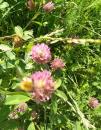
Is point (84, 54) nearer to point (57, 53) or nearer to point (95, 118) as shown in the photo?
point (57, 53)

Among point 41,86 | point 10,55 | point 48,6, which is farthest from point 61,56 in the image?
point 41,86

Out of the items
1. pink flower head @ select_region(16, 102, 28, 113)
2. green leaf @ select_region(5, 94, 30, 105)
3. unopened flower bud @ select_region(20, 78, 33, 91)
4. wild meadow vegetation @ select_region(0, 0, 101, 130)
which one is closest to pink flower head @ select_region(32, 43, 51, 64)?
wild meadow vegetation @ select_region(0, 0, 101, 130)

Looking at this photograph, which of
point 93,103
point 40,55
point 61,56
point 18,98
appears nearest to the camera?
point 18,98

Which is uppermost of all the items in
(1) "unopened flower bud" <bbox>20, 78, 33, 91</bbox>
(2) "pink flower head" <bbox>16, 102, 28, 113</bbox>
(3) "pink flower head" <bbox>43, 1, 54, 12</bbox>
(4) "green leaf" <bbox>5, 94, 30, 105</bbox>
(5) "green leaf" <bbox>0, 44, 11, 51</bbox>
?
(3) "pink flower head" <bbox>43, 1, 54, 12</bbox>

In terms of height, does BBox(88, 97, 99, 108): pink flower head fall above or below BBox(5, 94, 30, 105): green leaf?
above

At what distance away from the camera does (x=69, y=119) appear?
1525mm

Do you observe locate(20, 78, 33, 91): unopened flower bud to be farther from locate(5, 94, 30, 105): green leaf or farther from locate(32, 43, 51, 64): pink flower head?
locate(32, 43, 51, 64): pink flower head

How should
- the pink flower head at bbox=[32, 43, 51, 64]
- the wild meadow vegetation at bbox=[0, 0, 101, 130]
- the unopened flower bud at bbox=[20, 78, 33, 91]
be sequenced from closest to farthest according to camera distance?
the unopened flower bud at bbox=[20, 78, 33, 91] < the pink flower head at bbox=[32, 43, 51, 64] < the wild meadow vegetation at bbox=[0, 0, 101, 130]

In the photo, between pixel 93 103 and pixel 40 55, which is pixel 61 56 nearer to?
pixel 93 103

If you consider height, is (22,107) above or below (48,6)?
below

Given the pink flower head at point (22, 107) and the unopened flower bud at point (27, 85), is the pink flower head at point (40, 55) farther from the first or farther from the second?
the unopened flower bud at point (27, 85)

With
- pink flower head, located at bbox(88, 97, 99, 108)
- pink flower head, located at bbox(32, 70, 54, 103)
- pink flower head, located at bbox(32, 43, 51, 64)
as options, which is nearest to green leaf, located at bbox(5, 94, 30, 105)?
pink flower head, located at bbox(32, 70, 54, 103)

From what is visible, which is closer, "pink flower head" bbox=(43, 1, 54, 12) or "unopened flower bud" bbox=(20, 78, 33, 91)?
"unopened flower bud" bbox=(20, 78, 33, 91)

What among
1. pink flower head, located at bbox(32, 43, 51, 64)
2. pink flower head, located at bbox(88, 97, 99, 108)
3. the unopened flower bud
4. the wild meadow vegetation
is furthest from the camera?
pink flower head, located at bbox(88, 97, 99, 108)
